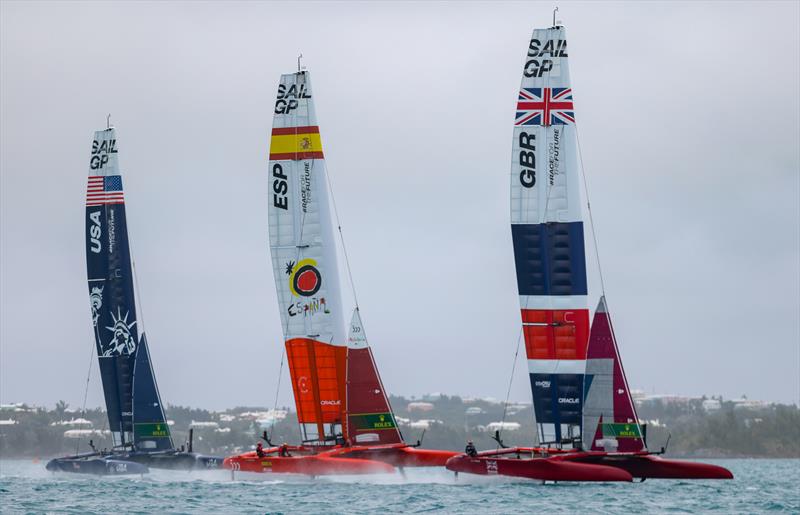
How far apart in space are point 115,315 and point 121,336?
86 centimetres

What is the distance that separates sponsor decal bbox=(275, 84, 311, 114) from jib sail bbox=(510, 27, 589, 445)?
29.8 feet

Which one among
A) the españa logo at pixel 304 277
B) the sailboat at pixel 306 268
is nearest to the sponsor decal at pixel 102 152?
the sailboat at pixel 306 268

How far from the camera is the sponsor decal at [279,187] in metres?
54.2

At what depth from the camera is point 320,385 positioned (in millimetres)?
54281

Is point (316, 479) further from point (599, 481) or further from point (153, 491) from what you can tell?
point (599, 481)

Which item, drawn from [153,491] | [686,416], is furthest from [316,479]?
[686,416]

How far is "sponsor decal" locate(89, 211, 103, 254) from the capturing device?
62.8 metres

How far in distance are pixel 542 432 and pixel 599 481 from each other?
3839 millimetres

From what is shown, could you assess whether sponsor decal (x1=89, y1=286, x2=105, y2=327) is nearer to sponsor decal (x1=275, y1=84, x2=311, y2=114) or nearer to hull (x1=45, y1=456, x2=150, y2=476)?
hull (x1=45, y1=456, x2=150, y2=476)

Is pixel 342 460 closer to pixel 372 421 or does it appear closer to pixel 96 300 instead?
pixel 372 421

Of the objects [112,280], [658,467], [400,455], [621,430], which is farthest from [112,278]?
[658,467]

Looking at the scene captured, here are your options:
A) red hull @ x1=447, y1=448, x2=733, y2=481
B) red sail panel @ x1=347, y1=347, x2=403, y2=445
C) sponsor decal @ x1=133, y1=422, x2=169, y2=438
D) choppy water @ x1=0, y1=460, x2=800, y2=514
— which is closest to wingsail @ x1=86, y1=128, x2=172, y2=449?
sponsor decal @ x1=133, y1=422, x2=169, y2=438

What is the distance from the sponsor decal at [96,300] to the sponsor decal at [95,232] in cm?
151

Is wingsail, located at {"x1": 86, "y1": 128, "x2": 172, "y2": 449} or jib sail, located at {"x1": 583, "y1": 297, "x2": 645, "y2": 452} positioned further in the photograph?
wingsail, located at {"x1": 86, "y1": 128, "x2": 172, "y2": 449}
